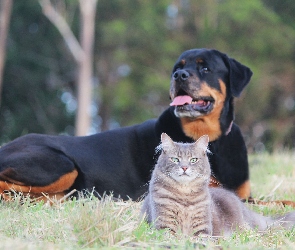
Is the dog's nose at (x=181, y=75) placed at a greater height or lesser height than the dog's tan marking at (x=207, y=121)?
greater

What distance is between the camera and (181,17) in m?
27.5

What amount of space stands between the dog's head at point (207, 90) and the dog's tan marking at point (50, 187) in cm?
127

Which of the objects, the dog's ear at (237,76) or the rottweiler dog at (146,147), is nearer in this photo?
the rottweiler dog at (146,147)

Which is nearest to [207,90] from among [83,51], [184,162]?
[184,162]

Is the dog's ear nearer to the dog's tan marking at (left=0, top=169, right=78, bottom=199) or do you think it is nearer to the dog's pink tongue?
the dog's pink tongue

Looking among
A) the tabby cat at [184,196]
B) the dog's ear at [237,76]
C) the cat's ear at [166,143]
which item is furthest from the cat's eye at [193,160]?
the dog's ear at [237,76]

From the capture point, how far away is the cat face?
438cm

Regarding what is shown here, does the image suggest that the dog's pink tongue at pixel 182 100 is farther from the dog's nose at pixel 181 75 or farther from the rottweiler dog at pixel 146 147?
the dog's nose at pixel 181 75

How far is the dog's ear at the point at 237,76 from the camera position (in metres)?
6.43

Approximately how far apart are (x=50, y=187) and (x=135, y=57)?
65.7 feet

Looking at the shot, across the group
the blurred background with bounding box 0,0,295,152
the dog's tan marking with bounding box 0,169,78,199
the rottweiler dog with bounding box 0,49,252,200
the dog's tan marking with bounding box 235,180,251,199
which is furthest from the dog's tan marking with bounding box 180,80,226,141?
the blurred background with bounding box 0,0,295,152

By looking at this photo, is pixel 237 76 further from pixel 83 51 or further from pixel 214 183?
pixel 83 51

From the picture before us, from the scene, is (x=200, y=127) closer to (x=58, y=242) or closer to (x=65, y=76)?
(x=58, y=242)

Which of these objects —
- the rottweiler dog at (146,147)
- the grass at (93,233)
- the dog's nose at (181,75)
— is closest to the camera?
the grass at (93,233)
